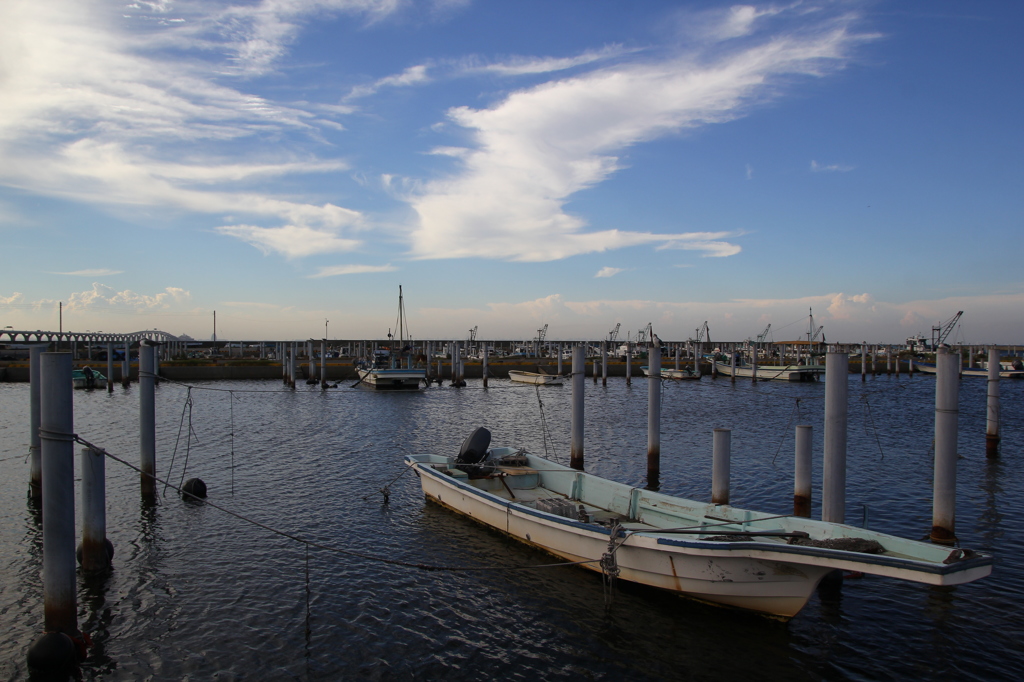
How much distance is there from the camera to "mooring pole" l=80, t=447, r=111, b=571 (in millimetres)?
10381

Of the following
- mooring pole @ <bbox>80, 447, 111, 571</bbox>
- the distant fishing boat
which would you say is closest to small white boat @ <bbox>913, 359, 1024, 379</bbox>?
mooring pole @ <bbox>80, 447, 111, 571</bbox>

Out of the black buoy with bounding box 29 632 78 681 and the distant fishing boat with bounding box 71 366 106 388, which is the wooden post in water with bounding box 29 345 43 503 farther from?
the distant fishing boat with bounding box 71 366 106 388

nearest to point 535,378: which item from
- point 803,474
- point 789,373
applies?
point 789,373

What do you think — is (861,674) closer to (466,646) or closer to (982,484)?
(466,646)

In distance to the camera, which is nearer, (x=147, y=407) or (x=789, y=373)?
(x=147, y=407)

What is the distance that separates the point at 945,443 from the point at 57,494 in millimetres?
14144

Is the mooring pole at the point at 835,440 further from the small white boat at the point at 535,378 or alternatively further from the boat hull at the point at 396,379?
the small white boat at the point at 535,378

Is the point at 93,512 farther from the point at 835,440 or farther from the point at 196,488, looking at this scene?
the point at 835,440

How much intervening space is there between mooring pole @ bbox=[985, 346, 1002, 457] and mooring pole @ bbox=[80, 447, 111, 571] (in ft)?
84.7

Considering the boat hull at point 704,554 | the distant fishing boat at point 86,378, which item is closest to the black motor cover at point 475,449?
the boat hull at point 704,554

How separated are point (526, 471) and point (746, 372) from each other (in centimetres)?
6035

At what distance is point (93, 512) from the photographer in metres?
10.7

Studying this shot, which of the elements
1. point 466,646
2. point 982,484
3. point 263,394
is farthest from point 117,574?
point 263,394

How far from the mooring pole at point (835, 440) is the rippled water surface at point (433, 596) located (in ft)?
5.28
